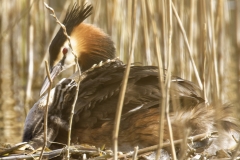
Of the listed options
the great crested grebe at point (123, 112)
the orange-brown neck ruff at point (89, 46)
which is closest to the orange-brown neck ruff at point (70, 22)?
the orange-brown neck ruff at point (89, 46)

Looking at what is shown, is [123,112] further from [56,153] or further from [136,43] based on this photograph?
[136,43]

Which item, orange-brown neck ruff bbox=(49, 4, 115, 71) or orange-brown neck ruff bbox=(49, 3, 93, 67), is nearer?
orange-brown neck ruff bbox=(49, 3, 93, 67)

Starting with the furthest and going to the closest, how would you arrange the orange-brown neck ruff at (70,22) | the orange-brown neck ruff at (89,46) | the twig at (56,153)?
the orange-brown neck ruff at (89,46)
the orange-brown neck ruff at (70,22)
the twig at (56,153)

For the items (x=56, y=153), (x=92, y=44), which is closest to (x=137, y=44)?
(x=92, y=44)

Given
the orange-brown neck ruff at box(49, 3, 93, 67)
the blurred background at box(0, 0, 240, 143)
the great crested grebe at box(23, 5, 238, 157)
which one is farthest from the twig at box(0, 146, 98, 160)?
the orange-brown neck ruff at box(49, 3, 93, 67)

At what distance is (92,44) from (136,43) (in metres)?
1.75

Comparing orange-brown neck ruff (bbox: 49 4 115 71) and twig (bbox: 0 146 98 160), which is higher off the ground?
orange-brown neck ruff (bbox: 49 4 115 71)

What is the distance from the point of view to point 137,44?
279 inches

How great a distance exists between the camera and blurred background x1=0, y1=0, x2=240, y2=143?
462 centimetres

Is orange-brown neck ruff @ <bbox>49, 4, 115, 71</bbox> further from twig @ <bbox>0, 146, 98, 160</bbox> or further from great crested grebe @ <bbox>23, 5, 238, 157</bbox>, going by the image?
twig @ <bbox>0, 146, 98, 160</bbox>

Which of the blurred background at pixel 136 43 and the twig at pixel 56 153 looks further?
the blurred background at pixel 136 43

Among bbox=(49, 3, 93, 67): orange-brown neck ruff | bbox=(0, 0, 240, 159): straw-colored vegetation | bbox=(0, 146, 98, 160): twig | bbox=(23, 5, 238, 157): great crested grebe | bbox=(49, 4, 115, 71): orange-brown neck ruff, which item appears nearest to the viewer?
bbox=(0, 146, 98, 160): twig

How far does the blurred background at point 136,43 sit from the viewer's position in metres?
4.62

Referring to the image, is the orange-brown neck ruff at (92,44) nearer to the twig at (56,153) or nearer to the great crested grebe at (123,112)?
the great crested grebe at (123,112)
